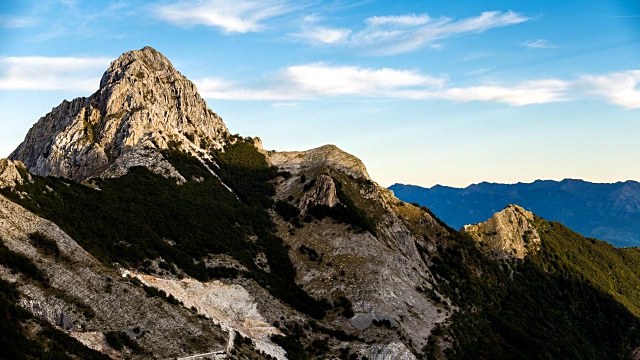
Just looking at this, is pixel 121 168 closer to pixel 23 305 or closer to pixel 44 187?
pixel 44 187

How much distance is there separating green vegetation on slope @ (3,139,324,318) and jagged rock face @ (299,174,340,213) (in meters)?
13.5

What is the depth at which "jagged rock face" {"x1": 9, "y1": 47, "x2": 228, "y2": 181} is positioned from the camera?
169500mm

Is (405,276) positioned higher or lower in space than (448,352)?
higher

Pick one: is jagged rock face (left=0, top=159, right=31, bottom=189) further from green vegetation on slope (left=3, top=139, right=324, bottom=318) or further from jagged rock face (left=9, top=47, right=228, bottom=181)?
jagged rock face (left=9, top=47, right=228, bottom=181)

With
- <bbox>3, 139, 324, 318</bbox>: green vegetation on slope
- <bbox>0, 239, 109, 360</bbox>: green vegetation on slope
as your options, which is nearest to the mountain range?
<bbox>0, 239, 109, 360</bbox>: green vegetation on slope

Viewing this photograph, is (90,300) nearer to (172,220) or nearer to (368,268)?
(172,220)

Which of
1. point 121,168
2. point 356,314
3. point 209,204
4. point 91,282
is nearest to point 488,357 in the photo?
point 356,314

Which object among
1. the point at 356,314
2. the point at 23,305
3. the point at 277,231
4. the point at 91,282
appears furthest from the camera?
the point at 277,231

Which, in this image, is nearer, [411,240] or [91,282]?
[91,282]

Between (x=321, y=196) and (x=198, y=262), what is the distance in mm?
55441

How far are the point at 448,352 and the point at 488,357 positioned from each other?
65.7 ft

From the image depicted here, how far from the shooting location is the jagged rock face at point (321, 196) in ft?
565

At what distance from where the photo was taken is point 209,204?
536ft

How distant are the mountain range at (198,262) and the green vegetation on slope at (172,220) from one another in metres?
0.53
